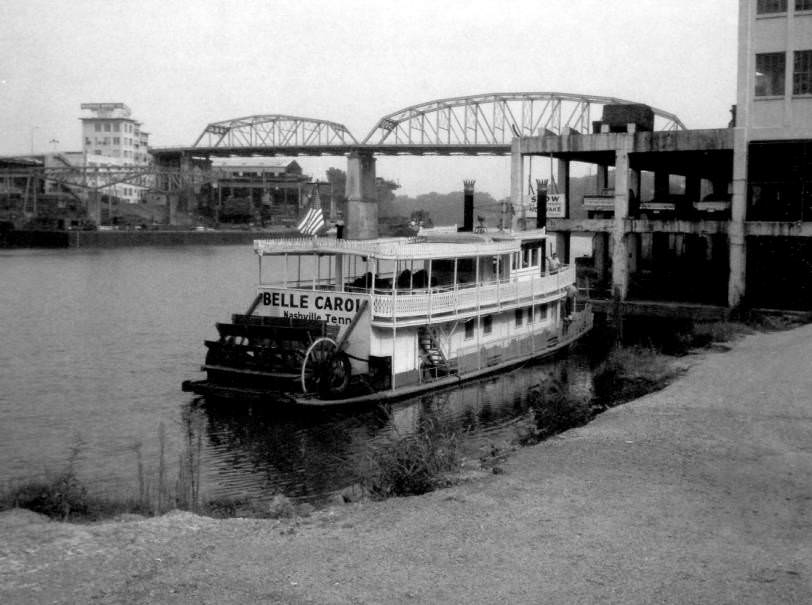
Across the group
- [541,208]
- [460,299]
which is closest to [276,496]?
[460,299]

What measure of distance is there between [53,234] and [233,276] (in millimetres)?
47674

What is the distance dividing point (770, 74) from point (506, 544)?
31427 millimetres

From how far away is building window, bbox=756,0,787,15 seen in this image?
34938 mm

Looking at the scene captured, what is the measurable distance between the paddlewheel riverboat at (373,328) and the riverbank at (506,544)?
29.2 feet

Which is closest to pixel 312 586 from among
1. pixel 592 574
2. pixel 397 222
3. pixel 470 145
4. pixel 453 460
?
pixel 592 574

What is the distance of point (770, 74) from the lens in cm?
3572

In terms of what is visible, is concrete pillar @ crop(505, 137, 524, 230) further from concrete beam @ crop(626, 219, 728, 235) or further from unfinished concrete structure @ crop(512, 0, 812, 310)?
concrete beam @ crop(626, 219, 728, 235)

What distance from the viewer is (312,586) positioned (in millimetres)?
8492

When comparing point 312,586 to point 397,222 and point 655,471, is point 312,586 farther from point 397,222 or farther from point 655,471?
point 397,222

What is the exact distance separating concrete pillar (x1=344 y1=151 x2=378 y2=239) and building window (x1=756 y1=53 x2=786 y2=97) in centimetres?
8733

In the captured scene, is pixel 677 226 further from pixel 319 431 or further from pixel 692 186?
pixel 692 186

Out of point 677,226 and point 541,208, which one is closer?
point 541,208

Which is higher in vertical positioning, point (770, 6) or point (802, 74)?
point (770, 6)

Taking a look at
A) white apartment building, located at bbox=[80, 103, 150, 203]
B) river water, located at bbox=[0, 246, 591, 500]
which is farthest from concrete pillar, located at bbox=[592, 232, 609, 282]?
white apartment building, located at bbox=[80, 103, 150, 203]
